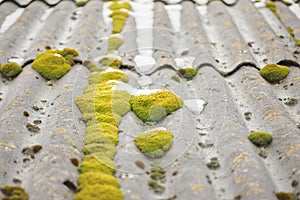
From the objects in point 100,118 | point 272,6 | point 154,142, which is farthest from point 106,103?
point 272,6

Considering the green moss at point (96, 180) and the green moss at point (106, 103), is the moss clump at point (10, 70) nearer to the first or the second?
the green moss at point (106, 103)

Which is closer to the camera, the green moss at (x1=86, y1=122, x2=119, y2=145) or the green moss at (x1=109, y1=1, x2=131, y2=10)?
the green moss at (x1=86, y1=122, x2=119, y2=145)

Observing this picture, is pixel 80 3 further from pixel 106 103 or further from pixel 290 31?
pixel 290 31

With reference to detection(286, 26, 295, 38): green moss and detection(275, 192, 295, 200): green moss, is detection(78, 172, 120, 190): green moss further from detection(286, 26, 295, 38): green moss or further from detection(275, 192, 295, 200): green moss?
detection(286, 26, 295, 38): green moss

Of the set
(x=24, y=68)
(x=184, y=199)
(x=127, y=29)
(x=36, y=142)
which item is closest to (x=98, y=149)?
(x=36, y=142)

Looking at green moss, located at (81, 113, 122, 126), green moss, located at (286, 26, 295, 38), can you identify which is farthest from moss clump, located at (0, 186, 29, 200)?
green moss, located at (286, 26, 295, 38)
